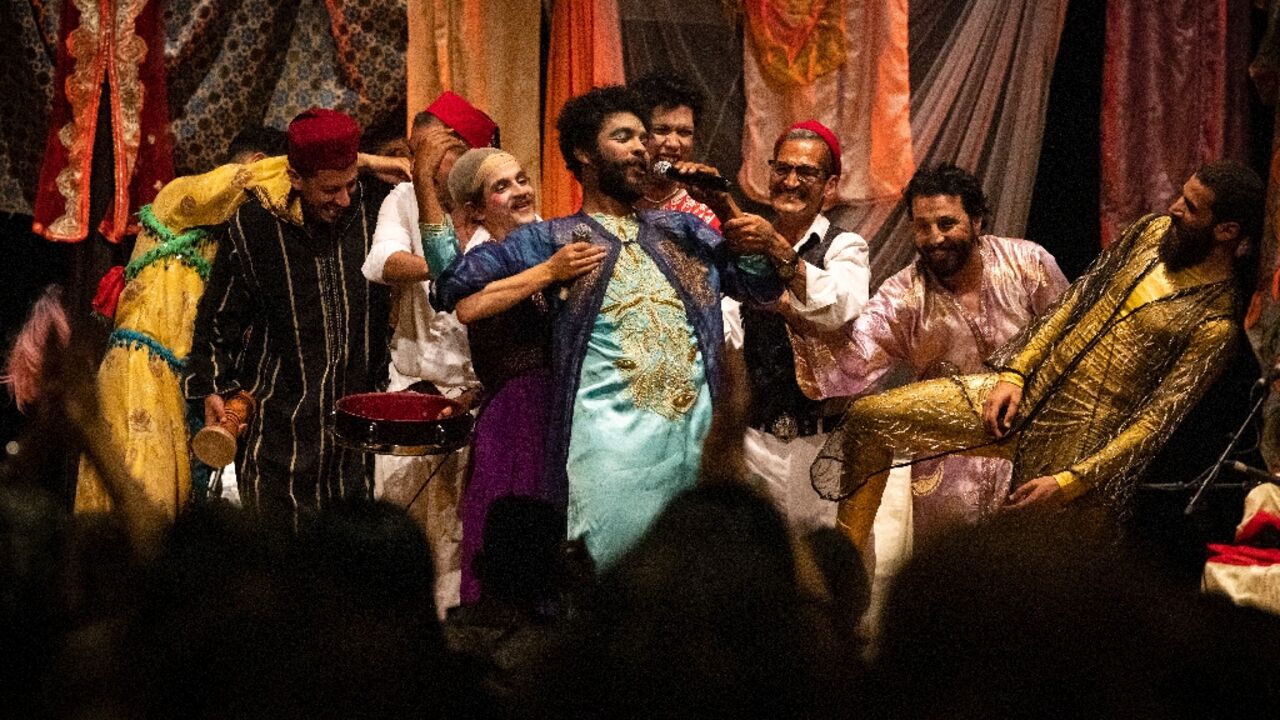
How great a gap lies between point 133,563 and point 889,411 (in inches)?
120

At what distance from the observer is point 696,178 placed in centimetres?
407

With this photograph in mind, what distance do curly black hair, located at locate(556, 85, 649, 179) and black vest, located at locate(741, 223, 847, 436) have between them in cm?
76

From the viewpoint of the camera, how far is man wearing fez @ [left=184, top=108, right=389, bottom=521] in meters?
4.88

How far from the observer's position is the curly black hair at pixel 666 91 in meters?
4.94

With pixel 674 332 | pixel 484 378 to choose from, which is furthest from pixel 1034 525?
pixel 484 378

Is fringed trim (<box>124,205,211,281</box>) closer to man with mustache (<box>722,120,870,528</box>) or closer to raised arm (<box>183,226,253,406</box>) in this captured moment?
raised arm (<box>183,226,253,406</box>)

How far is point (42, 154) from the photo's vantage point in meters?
6.70

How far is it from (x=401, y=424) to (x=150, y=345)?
1.35 m

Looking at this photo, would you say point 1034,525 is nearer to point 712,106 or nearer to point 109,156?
point 712,106

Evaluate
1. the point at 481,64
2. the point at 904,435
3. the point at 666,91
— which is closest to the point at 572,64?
the point at 481,64

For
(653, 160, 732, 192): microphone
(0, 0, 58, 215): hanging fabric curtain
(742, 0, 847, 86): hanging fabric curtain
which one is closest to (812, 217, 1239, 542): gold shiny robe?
(653, 160, 732, 192): microphone

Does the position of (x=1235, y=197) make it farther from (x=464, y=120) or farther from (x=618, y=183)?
(x=464, y=120)

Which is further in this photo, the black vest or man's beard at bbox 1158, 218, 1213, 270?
the black vest

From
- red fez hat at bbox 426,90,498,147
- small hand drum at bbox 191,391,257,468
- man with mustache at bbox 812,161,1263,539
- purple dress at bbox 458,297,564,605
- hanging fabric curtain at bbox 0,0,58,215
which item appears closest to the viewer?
purple dress at bbox 458,297,564,605
